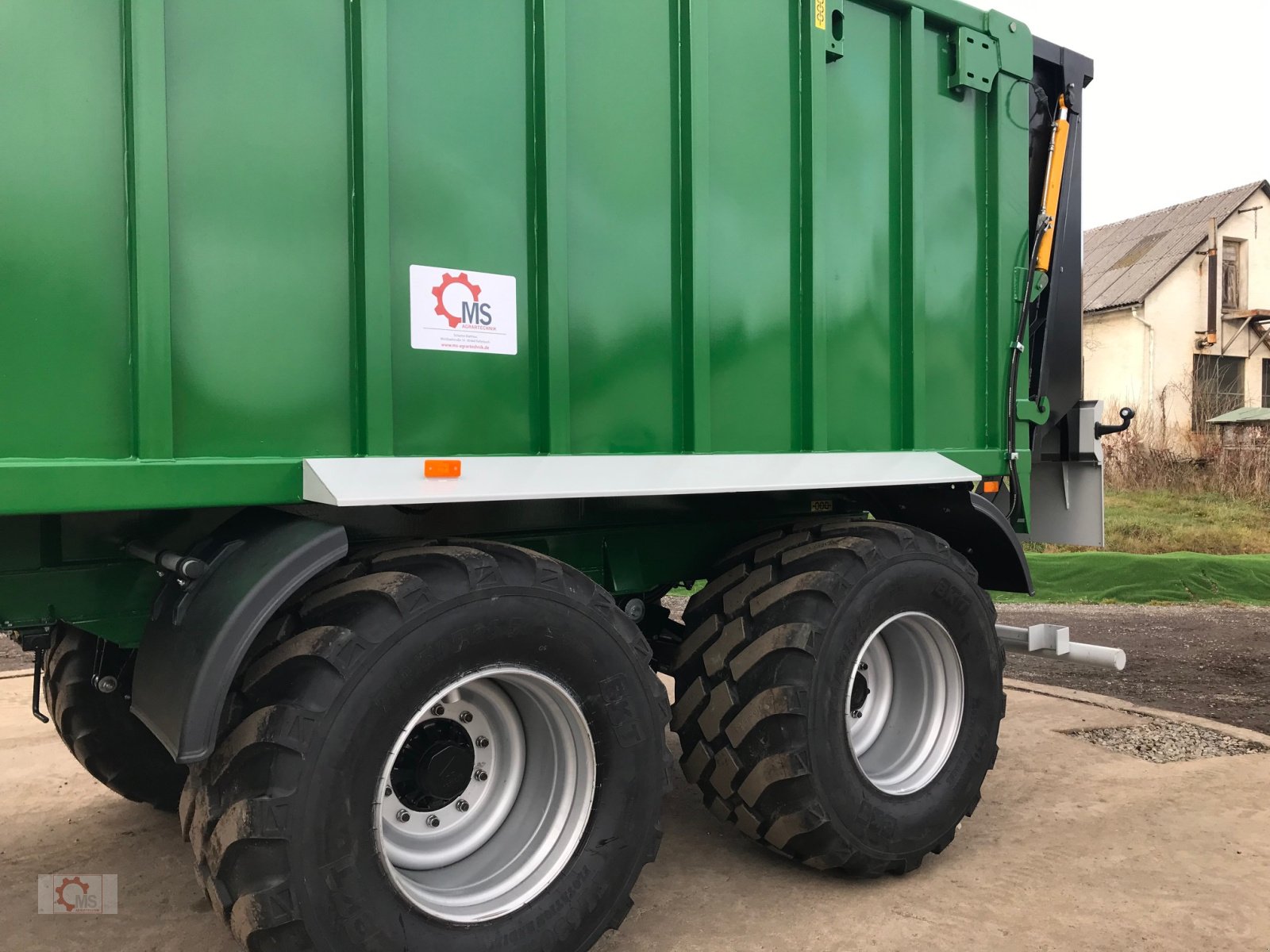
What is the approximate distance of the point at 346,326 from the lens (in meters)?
2.49

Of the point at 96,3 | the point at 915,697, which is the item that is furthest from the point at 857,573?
the point at 96,3

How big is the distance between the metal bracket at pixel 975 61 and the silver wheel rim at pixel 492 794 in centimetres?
288

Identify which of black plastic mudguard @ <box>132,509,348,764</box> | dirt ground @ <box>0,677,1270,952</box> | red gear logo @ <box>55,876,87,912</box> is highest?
black plastic mudguard @ <box>132,509,348,764</box>

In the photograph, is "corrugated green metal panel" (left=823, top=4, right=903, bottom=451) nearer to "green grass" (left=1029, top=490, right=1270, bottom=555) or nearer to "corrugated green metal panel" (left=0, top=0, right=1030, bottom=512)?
"corrugated green metal panel" (left=0, top=0, right=1030, bottom=512)

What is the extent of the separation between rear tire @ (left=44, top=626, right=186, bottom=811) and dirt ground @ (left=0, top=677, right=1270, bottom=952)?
187mm

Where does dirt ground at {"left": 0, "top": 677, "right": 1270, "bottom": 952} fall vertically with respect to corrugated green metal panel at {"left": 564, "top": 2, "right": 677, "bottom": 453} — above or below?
below

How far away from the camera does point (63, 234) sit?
2.10m

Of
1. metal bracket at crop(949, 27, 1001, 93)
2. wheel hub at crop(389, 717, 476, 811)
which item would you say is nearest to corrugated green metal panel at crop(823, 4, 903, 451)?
metal bracket at crop(949, 27, 1001, 93)

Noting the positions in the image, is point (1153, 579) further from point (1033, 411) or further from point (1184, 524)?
point (1033, 411)

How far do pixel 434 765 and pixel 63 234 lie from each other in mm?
1577

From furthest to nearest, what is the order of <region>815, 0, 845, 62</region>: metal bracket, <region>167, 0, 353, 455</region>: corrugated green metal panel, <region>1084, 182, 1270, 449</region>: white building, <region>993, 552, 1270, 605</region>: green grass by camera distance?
<region>1084, 182, 1270, 449</region>: white building
<region>993, 552, 1270, 605</region>: green grass
<region>815, 0, 845, 62</region>: metal bracket
<region>167, 0, 353, 455</region>: corrugated green metal panel

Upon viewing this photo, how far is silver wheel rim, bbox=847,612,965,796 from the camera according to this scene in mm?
3617

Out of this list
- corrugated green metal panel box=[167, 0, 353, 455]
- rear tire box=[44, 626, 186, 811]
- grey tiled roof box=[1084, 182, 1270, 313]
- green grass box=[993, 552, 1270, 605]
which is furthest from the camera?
grey tiled roof box=[1084, 182, 1270, 313]

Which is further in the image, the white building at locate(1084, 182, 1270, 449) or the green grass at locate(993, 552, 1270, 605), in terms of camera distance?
the white building at locate(1084, 182, 1270, 449)
